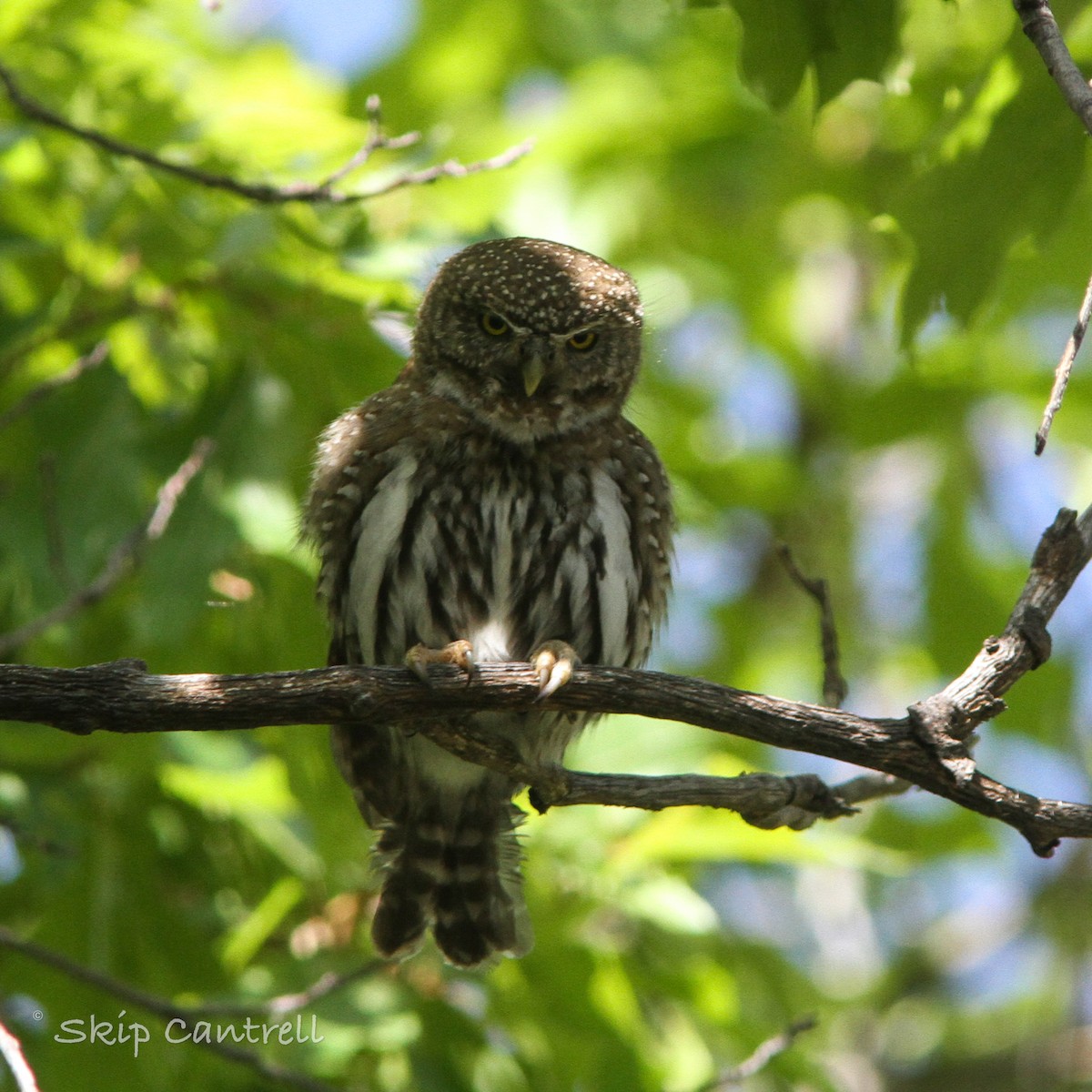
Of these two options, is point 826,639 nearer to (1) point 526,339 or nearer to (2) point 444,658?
(2) point 444,658

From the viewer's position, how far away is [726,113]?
21.4 feet

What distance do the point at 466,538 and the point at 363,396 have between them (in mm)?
686

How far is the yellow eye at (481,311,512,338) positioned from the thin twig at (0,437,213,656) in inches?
34.8

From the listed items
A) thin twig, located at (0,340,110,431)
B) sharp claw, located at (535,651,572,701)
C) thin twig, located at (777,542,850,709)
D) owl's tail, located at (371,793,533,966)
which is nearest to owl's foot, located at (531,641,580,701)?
sharp claw, located at (535,651,572,701)

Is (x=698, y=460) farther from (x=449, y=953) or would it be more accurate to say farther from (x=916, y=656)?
(x=449, y=953)

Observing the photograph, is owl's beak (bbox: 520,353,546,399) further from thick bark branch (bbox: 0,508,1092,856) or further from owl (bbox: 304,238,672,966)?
thick bark branch (bbox: 0,508,1092,856)

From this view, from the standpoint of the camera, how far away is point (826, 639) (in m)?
3.41

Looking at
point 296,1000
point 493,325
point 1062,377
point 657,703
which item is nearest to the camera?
point 1062,377

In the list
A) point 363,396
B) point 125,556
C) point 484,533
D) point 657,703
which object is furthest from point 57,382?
point 657,703

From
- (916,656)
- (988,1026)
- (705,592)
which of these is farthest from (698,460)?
(988,1026)

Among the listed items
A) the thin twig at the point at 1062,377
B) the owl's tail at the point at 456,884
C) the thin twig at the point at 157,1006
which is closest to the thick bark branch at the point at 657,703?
the thin twig at the point at 1062,377

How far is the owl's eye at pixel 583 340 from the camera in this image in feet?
14.5

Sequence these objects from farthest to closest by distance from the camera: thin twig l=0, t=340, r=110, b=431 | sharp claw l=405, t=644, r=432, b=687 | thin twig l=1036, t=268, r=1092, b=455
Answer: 1. thin twig l=0, t=340, r=110, b=431
2. sharp claw l=405, t=644, r=432, b=687
3. thin twig l=1036, t=268, r=1092, b=455

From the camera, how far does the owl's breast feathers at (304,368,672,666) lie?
404 centimetres
